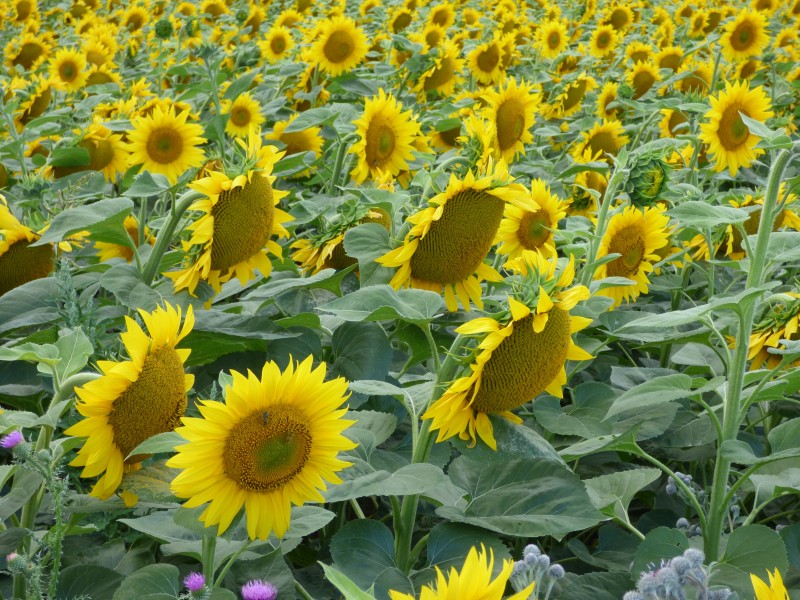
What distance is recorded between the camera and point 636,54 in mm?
4500

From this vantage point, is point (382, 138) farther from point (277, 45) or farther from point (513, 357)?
point (277, 45)

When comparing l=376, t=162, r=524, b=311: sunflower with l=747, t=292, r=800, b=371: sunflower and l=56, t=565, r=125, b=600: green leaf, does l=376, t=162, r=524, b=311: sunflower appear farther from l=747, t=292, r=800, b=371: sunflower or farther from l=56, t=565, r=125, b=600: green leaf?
l=56, t=565, r=125, b=600: green leaf

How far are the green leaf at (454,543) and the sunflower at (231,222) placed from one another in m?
0.68

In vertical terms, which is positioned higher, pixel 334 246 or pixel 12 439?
pixel 12 439

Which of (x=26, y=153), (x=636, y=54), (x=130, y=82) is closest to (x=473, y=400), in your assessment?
(x=26, y=153)

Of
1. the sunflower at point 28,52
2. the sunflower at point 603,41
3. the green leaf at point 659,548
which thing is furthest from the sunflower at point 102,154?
the sunflower at point 603,41

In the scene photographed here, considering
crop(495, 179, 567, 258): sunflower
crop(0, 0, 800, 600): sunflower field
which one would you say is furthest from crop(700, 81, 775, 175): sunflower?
crop(495, 179, 567, 258): sunflower

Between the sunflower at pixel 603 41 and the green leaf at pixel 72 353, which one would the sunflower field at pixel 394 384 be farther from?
the sunflower at pixel 603 41

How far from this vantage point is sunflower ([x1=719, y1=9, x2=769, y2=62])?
4191mm

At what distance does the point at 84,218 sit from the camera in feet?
5.36

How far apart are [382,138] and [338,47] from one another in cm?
140

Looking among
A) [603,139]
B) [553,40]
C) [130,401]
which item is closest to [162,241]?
[130,401]

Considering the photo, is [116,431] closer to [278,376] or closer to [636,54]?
[278,376]

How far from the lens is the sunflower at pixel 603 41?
5191 mm
